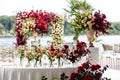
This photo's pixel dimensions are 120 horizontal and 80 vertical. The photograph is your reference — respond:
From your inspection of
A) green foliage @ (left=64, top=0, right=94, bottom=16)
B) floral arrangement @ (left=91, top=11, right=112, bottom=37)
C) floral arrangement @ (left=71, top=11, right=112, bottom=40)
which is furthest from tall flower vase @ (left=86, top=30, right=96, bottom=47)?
green foliage @ (left=64, top=0, right=94, bottom=16)

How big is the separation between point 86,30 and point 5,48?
1664mm

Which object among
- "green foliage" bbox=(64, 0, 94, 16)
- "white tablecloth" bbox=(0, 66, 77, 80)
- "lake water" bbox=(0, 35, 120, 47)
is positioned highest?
"green foliage" bbox=(64, 0, 94, 16)

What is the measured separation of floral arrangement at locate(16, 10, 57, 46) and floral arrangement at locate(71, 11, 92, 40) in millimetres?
862

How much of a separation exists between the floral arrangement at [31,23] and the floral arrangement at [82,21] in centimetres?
86

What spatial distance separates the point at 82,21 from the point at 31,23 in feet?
4.19

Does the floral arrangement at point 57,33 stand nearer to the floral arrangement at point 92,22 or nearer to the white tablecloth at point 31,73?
the white tablecloth at point 31,73

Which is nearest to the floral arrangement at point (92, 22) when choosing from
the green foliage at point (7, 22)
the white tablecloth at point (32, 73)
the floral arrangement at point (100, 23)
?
the floral arrangement at point (100, 23)

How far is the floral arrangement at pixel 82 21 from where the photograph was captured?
6996 mm

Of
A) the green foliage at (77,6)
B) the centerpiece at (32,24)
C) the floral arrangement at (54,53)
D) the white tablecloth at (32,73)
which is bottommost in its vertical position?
the white tablecloth at (32,73)

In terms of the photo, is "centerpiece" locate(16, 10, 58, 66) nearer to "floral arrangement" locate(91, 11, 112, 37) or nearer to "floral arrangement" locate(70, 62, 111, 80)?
"floral arrangement" locate(70, 62, 111, 80)

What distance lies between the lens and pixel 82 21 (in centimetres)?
709

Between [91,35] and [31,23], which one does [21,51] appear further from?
[91,35]

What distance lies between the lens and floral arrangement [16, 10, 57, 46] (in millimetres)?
6121

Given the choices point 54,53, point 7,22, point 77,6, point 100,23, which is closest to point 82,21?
point 100,23
